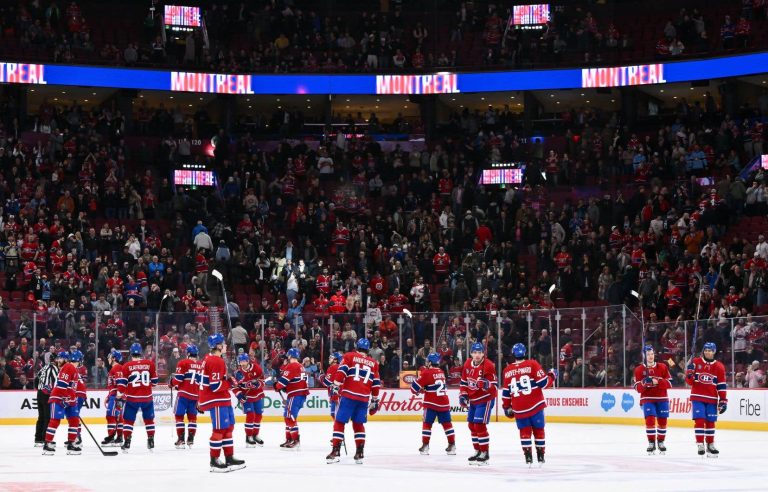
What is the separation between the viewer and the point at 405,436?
26156 millimetres

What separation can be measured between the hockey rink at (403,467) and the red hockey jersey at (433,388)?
84cm

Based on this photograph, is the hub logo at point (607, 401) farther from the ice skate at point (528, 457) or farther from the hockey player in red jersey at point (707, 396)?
the ice skate at point (528, 457)

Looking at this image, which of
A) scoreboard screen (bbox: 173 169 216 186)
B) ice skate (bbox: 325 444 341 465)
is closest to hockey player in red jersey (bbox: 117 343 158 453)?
ice skate (bbox: 325 444 341 465)

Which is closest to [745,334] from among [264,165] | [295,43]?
[264,165]

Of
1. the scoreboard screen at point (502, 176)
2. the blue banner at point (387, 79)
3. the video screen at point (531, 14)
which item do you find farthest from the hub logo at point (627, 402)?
the video screen at point (531, 14)

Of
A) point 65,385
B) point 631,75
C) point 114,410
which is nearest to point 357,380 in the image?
point 65,385

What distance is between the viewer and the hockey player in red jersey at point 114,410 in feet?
71.2

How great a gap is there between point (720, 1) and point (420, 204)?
13699 millimetres

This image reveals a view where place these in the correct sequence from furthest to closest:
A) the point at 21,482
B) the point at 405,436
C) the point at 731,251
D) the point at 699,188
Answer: the point at 699,188 < the point at 731,251 < the point at 405,436 < the point at 21,482

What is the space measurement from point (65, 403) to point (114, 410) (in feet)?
5.59

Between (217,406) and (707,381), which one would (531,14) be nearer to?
(707,381)

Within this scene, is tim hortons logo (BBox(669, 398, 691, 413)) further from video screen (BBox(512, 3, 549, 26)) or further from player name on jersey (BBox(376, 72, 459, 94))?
video screen (BBox(512, 3, 549, 26))

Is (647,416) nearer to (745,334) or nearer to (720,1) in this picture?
(745,334)

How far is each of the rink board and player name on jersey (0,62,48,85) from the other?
54.7ft
